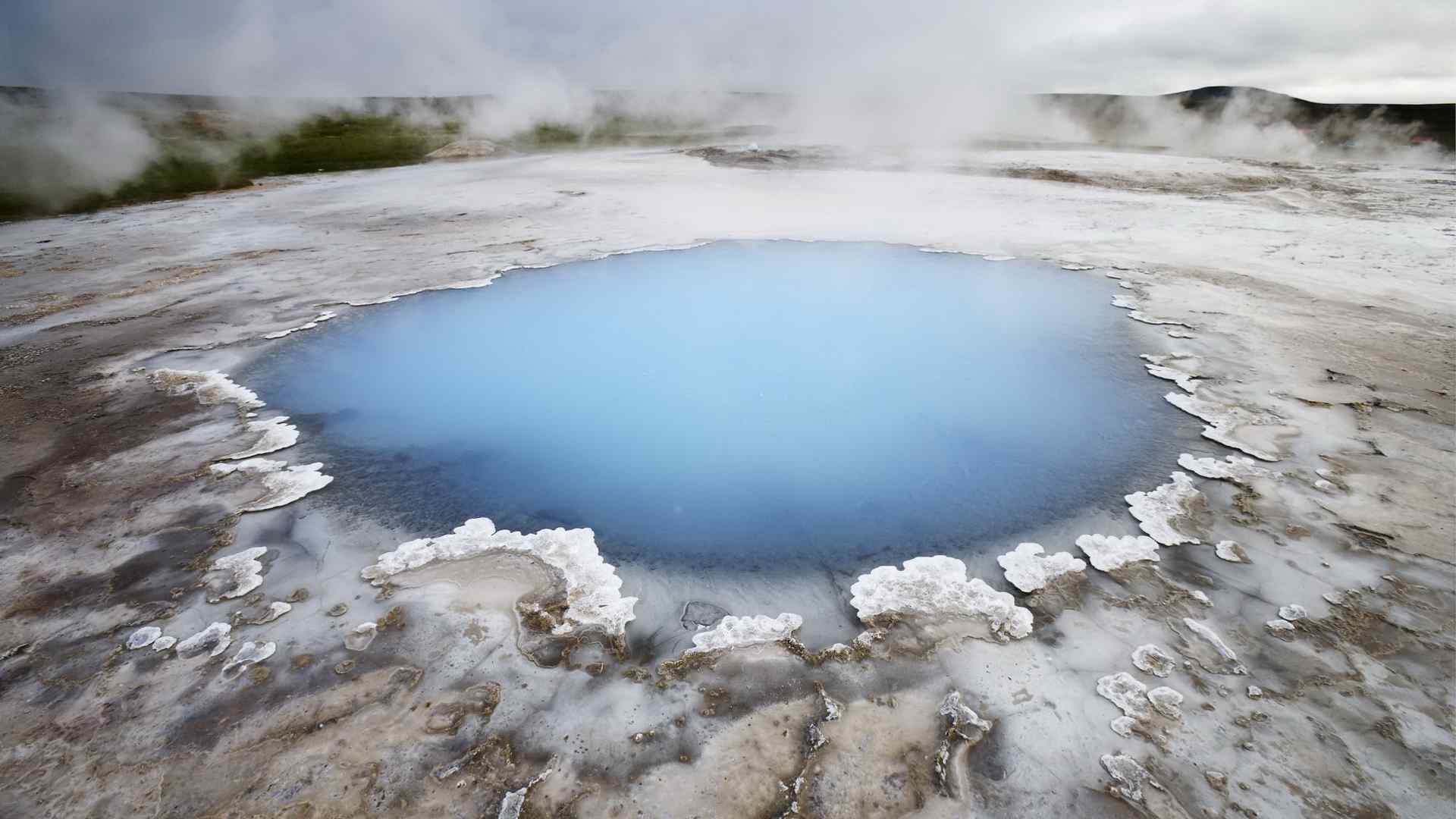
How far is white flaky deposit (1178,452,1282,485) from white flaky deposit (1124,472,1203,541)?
14 cm

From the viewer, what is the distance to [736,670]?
3.09 m

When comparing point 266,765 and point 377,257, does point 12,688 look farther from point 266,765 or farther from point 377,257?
point 377,257

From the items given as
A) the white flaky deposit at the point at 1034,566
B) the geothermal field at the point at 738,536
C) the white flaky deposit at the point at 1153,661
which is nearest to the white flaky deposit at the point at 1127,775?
the geothermal field at the point at 738,536

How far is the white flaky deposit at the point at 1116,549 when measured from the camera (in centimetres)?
376

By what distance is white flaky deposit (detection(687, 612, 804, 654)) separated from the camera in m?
3.26

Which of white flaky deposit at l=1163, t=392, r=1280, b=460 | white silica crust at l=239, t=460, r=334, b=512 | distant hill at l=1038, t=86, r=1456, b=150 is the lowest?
white silica crust at l=239, t=460, r=334, b=512

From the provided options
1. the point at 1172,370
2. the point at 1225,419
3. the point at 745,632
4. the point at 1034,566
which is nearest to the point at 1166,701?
the point at 1034,566

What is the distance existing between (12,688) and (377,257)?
900cm

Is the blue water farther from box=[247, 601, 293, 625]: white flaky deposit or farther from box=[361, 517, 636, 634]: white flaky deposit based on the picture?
box=[247, 601, 293, 625]: white flaky deposit

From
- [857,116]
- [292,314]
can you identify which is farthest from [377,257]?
[857,116]

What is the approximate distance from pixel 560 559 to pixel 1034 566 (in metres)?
2.85

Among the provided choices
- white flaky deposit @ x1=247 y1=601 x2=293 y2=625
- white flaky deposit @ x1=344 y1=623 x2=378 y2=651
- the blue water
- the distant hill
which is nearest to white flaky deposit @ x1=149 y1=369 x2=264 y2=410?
the blue water

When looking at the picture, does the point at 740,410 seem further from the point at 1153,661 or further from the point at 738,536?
the point at 1153,661

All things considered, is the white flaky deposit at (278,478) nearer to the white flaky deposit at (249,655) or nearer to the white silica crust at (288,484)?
the white silica crust at (288,484)
